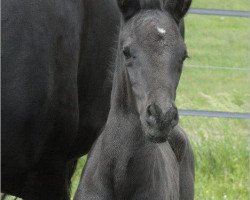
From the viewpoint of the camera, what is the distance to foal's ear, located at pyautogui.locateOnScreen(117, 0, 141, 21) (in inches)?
144

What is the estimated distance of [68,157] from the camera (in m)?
4.52

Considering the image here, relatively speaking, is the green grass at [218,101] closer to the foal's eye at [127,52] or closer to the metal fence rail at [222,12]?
the metal fence rail at [222,12]

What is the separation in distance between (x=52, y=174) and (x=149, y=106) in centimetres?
123

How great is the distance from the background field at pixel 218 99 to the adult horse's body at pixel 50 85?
118 centimetres

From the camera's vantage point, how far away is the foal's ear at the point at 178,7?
3.67 metres

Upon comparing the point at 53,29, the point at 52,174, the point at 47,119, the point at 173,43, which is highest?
the point at 173,43

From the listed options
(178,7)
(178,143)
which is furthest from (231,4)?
(178,7)

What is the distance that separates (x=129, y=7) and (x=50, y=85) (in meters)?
0.63

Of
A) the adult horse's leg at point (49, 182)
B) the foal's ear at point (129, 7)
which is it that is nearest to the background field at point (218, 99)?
the adult horse's leg at point (49, 182)

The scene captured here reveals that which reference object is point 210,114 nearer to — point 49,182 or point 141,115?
point 49,182

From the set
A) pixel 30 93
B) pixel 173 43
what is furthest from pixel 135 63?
pixel 30 93

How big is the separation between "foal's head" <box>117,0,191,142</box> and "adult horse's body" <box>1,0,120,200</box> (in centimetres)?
54

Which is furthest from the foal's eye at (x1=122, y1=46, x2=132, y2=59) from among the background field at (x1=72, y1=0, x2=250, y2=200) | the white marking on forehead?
the background field at (x1=72, y1=0, x2=250, y2=200)

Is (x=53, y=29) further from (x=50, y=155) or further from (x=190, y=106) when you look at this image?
(x=190, y=106)
